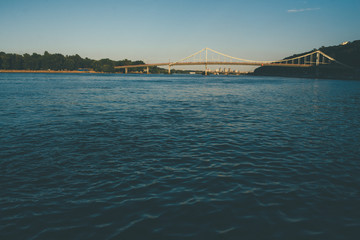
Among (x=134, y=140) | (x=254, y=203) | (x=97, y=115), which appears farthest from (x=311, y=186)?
(x=97, y=115)

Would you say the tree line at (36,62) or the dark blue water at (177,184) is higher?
the tree line at (36,62)

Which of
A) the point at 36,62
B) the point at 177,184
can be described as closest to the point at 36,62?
the point at 36,62

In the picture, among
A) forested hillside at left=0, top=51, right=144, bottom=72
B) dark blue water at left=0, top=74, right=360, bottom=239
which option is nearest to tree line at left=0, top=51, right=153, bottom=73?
forested hillside at left=0, top=51, right=144, bottom=72

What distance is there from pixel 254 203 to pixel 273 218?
618mm

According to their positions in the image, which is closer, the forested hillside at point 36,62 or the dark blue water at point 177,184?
the dark blue water at point 177,184

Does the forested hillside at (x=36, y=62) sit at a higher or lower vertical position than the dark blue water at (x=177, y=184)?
higher

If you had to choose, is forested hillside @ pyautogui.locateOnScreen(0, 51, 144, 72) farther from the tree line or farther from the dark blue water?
the dark blue water

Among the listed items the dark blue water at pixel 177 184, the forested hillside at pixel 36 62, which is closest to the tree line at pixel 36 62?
the forested hillside at pixel 36 62

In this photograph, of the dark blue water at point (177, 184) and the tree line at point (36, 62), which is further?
the tree line at point (36, 62)

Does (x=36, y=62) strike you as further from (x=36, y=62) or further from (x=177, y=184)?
(x=177, y=184)

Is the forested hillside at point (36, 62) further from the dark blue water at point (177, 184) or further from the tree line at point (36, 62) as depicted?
the dark blue water at point (177, 184)

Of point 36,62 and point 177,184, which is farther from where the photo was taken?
point 36,62

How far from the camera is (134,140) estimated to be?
10.4 m

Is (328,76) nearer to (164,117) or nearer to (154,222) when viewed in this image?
(164,117)
